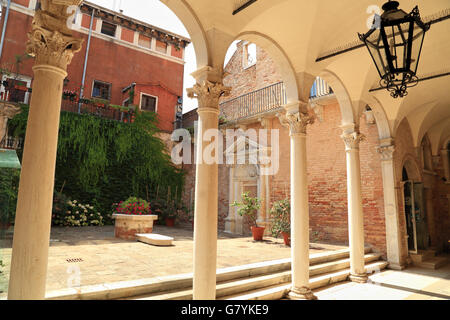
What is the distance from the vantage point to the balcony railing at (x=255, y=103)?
39.0 feet

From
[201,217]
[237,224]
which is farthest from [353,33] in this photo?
[237,224]

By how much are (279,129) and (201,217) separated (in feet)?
28.1

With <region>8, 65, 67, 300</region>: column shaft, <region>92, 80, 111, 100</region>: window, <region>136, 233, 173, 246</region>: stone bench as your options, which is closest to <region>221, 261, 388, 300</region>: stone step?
<region>8, 65, 67, 300</region>: column shaft

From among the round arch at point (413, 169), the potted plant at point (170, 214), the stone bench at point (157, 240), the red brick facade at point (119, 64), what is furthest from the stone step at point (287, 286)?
the red brick facade at point (119, 64)

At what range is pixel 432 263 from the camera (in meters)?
8.45

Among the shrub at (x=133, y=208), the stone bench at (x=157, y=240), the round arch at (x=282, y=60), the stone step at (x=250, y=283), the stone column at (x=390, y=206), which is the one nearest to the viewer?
the stone step at (x=250, y=283)

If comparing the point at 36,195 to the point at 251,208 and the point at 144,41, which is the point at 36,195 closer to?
the point at 251,208

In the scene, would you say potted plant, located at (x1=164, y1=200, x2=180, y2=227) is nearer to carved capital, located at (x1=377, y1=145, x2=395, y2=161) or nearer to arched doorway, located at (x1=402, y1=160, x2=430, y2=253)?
carved capital, located at (x1=377, y1=145, x2=395, y2=161)

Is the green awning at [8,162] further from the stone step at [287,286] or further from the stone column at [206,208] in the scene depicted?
the stone step at [287,286]

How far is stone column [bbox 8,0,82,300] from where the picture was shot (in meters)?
2.46

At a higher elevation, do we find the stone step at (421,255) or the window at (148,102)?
the window at (148,102)

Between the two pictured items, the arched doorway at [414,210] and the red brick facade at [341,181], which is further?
the arched doorway at [414,210]

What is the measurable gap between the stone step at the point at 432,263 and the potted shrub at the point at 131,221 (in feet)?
27.9

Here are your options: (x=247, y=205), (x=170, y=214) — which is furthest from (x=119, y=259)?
(x=170, y=214)
